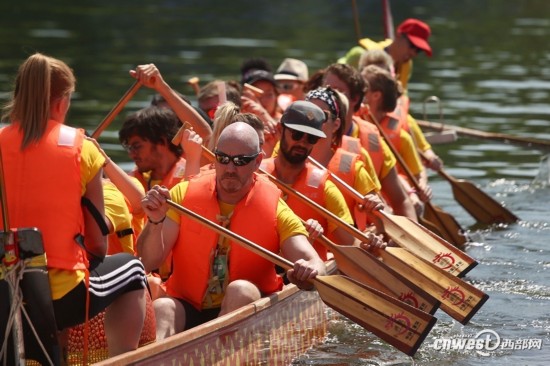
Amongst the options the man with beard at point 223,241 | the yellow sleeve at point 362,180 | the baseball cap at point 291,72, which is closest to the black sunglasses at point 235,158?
the man with beard at point 223,241

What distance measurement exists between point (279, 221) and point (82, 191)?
1.77 m

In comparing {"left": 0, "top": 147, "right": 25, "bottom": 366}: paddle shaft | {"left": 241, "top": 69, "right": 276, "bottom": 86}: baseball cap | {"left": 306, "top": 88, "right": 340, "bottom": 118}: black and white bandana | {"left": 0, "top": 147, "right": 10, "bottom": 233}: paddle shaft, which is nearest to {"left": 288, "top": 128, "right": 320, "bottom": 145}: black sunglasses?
{"left": 306, "top": 88, "right": 340, "bottom": 118}: black and white bandana

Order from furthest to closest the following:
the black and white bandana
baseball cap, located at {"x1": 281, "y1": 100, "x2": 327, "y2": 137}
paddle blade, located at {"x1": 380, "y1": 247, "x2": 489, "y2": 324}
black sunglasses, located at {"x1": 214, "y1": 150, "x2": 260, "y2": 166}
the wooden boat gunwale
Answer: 1. the black and white bandana
2. baseball cap, located at {"x1": 281, "y1": 100, "x2": 327, "y2": 137}
3. paddle blade, located at {"x1": 380, "y1": 247, "x2": 489, "y2": 324}
4. black sunglasses, located at {"x1": 214, "y1": 150, "x2": 260, "y2": 166}
5. the wooden boat gunwale

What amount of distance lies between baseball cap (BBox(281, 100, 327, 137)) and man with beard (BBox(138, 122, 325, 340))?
934 mm

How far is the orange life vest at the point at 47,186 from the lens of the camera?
589 centimetres

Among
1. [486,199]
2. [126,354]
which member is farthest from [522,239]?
[126,354]

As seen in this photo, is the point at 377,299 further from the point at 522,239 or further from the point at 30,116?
the point at 522,239

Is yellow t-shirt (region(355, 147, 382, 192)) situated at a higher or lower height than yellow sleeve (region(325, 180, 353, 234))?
lower

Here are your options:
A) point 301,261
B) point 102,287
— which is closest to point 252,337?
point 301,261

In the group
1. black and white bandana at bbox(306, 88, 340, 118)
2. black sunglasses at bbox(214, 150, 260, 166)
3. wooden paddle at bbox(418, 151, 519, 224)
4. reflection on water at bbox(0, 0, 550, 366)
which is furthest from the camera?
wooden paddle at bbox(418, 151, 519, 224)

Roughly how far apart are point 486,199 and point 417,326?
19.2ft

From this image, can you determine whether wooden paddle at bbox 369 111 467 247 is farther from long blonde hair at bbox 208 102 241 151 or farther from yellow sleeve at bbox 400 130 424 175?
long blonde hair at bbox 208 102 241 151

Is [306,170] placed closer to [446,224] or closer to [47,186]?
[47,186]

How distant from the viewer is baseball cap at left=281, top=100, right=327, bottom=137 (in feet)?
27.9
